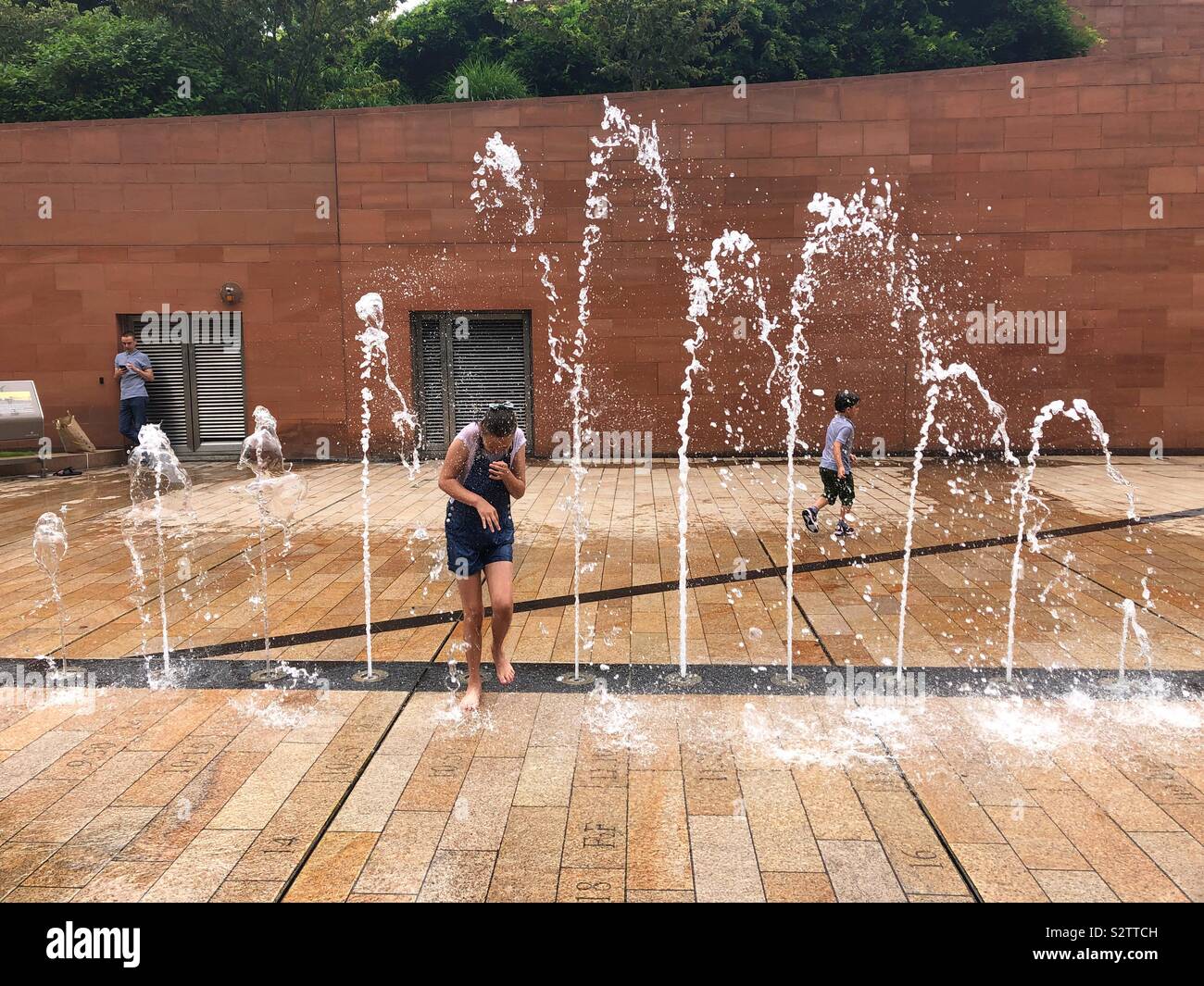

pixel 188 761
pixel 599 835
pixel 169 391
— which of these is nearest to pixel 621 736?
pixel 599 835

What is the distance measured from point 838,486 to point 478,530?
5.33 meters

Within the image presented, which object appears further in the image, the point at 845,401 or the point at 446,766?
the point at 845,401

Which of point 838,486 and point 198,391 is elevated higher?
point 198,391

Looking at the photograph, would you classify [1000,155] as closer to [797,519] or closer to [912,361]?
[912,361]

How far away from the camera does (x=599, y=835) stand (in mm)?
3742

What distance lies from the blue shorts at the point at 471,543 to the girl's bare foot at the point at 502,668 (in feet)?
1.78

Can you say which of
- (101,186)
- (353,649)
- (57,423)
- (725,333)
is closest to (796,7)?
(725,333)

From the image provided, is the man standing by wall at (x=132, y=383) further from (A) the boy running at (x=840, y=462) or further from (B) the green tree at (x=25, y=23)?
(B) the green tree at (x=25, y=23)

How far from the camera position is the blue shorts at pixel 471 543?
5262mm

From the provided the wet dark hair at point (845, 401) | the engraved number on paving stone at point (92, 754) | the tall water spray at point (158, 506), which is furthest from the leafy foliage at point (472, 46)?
the engraved number on paving stone at point (92, 754)

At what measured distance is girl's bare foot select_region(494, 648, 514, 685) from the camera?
546cm

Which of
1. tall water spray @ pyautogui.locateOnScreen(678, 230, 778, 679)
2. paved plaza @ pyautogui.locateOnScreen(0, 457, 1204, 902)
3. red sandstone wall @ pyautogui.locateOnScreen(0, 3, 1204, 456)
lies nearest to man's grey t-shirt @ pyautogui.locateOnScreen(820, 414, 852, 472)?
paved plaza @ pyautogui.locateOnScreen(0, 457, 1204, 902)

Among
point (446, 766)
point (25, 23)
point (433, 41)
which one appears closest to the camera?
point (446, 766)

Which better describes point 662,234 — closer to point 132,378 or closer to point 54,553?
point 132,378
